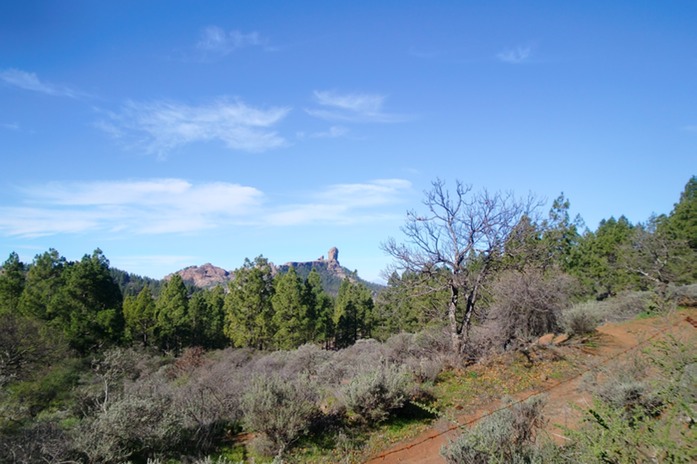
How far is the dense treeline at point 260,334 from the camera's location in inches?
317

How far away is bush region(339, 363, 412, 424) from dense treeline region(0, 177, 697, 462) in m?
0.03

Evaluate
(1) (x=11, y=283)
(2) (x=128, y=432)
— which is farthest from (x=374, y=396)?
(1) (x=11, y=283)

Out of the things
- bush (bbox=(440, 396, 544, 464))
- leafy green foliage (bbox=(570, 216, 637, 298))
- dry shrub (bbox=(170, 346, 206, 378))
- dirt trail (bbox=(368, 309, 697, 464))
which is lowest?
dry shrub (bbox=(170, 346, 206, 378))

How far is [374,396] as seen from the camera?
8891 millimetres

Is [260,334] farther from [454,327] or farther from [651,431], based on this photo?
[651,431]

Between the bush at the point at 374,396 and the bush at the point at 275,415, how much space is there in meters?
1.10

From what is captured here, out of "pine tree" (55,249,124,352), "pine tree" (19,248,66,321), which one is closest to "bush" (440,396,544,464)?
"pine tree" (55,249,124,352)

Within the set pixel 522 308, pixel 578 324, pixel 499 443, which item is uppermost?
pixel 522 308

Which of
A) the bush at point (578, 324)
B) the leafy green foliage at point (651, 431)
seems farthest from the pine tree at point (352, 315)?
the leafy green foliage at point (651, 431)

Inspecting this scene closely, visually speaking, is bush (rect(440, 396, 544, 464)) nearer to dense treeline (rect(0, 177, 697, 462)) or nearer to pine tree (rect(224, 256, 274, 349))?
dense treeline (rect(0, 177, 697, 462))

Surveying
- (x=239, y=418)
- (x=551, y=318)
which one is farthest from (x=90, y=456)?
(x=551, y=318)

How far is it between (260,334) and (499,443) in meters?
31.2

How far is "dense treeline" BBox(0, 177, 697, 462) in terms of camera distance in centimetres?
805

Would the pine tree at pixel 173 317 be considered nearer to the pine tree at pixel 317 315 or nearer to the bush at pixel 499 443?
the pine tree at pixel 317 315
